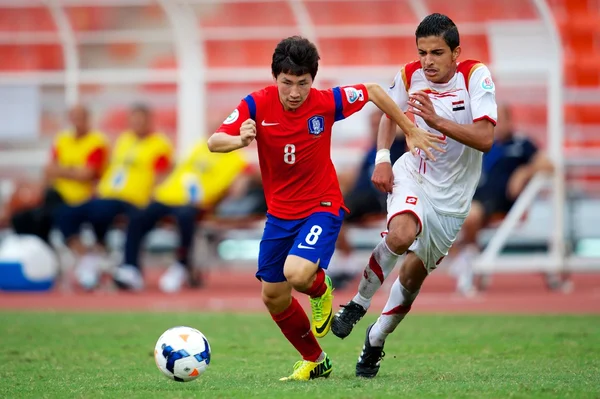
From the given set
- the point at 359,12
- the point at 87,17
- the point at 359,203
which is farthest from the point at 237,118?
the point at 87,17

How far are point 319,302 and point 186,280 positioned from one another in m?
8.20

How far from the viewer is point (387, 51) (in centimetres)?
1473

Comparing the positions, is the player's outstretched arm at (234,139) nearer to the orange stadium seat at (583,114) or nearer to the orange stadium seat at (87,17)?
the orange stadium seat at (87,17)

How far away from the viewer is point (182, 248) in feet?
46.3

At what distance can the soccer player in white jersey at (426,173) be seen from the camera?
6625mm

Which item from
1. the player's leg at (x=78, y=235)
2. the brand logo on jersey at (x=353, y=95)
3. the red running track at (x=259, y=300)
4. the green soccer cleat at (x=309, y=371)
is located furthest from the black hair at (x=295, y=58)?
the player's leg at (x=78, y=235)

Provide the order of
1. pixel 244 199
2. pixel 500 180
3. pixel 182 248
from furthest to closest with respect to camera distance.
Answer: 1. pixel 244 199
2. pixel 182 248
3. pixel 500 180

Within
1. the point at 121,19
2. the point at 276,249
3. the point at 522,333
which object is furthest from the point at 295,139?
the point at 121,19

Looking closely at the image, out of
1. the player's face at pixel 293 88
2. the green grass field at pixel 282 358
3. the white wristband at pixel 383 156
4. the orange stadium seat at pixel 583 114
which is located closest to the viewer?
the green grass field at pixel 282 358

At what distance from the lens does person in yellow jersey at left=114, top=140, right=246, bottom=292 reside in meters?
14.0

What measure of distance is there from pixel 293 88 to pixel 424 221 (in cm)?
118

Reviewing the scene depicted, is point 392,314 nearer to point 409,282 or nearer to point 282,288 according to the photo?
point 409,282

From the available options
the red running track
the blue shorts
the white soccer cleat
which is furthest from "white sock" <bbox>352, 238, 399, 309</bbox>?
the white soccer cleat

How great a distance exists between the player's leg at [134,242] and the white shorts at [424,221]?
24.9 feet
